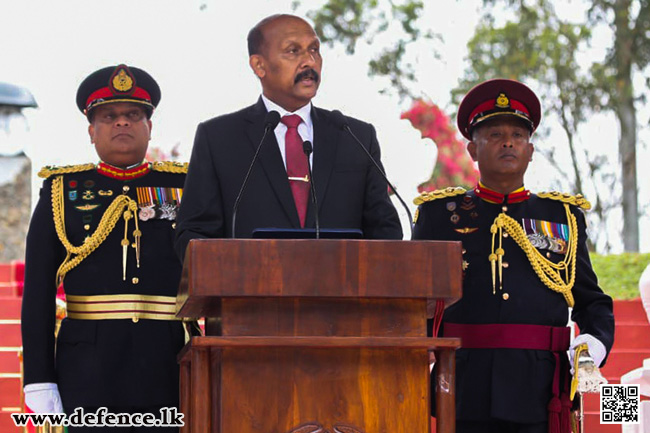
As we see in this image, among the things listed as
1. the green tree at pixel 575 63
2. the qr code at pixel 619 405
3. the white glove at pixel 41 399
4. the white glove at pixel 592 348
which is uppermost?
the green tree at pixel 575 63

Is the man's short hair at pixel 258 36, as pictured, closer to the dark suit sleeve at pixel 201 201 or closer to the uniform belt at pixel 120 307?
the dark suit sleeve at pixel 201 201

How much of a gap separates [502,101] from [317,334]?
2058mm

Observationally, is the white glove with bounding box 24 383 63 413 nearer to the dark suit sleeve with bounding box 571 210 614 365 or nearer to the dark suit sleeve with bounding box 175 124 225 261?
the dark suit sleeve with bounding box 175 124 225 261

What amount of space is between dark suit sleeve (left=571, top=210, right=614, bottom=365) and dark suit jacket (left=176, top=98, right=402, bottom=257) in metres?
1.10

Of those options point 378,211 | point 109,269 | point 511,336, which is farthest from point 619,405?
point 109,269

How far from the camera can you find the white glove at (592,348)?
13.3 ft

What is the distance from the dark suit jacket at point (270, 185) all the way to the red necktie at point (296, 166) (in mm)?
37

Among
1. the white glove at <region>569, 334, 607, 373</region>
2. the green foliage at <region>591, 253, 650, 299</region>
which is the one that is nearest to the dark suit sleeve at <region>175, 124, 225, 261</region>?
the white glove at <region>569, 334, 607, 373</region>

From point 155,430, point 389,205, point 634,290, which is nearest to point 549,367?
point 389,205

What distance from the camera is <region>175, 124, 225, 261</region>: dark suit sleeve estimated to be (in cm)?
345

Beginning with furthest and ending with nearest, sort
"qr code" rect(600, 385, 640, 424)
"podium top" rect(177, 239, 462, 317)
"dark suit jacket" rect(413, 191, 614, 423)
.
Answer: "qr code" rect(600, 385, 640, 424), "dark suit jacket" rect(413, 191, 614, 423), "podium top" rect(177, 239, 462, 317)

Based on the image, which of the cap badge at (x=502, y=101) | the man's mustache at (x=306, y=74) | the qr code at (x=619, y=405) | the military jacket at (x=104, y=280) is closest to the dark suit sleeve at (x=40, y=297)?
the military jacket at (x=104, y=280)

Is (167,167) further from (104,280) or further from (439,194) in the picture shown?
(439,194)

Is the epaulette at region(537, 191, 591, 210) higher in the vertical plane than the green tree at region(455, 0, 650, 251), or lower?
lower
